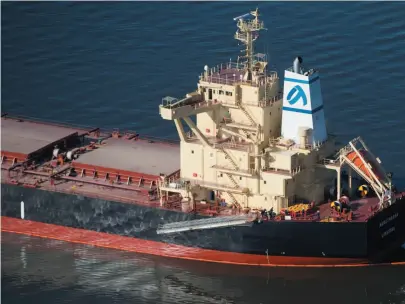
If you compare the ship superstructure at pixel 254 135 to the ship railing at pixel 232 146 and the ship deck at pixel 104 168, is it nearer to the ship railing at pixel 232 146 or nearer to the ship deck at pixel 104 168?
the ship railing at pixel 232 146

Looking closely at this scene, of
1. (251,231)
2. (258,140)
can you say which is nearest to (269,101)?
(258,140)

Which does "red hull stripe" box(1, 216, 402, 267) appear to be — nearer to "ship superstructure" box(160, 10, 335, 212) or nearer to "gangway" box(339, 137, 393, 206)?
"ship superstructure" box(160, 10, 335, 212)

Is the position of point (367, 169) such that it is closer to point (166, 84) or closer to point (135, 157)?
point (135, 157)

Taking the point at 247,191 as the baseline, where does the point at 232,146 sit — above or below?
above

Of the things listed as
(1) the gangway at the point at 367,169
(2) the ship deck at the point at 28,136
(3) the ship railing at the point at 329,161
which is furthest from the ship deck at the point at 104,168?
(3) the ship railing at the point at 329,161

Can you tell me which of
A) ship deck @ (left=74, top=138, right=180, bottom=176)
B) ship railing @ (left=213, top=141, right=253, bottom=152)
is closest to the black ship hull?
ship deck @ (left=74, top=138, right=180, bottom=176)
